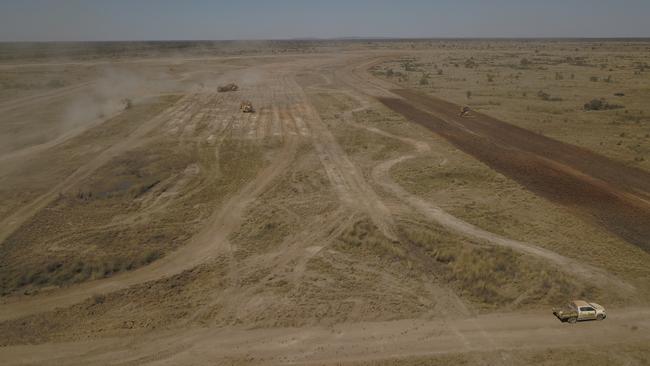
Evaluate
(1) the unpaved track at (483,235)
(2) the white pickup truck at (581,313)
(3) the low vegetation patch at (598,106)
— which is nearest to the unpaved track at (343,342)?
(2) the white pickup truck at (581,313)

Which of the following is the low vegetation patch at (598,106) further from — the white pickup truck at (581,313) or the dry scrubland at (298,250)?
the white pickup truck at (581,313)

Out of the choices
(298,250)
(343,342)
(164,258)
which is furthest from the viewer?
(298,250)

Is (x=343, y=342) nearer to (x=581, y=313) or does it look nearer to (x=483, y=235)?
(x=581, y=313)

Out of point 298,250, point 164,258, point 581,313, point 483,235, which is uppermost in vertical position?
point 164,258

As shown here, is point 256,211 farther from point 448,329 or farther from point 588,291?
point 588,291

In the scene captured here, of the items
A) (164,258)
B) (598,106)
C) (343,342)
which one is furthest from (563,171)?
(164,258)

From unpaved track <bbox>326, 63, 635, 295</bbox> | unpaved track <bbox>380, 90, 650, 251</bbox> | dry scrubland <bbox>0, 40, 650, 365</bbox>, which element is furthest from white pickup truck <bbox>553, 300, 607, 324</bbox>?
unpaved track <bbox>380, 90, 650, 251</bbox>

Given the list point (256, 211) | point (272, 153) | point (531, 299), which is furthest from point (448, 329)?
point (272, 153)
